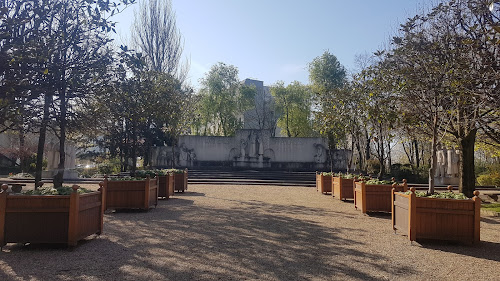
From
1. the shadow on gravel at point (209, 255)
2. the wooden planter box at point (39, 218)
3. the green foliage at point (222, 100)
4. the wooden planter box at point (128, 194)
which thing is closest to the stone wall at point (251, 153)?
the green foliage at point (222, 100)

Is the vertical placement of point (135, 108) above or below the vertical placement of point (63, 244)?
above

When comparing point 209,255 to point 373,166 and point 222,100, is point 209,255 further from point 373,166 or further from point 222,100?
point 222,100

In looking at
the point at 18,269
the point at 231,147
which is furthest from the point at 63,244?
the point at 231,147

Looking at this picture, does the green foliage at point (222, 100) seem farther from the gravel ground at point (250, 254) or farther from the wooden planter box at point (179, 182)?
the gravel ground at point (250, 254)

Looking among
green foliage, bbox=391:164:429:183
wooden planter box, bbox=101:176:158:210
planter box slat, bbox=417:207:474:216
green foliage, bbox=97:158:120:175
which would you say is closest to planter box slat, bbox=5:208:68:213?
wooden planter box, bbox=101:176:158:210

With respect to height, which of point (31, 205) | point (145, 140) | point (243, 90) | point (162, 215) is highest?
point (243, 90)

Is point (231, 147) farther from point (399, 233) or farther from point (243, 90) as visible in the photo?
point (399, 233)

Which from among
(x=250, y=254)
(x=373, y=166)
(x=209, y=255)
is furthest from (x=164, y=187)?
(x=373, y=166)

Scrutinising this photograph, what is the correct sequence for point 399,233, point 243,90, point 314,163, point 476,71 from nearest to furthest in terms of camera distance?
point 399,233
point 476,71
point 314,163
point 243,90

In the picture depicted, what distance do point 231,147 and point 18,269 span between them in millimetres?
27944

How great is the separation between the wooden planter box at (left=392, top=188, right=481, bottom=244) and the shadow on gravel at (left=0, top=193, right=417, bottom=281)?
46.2 inches

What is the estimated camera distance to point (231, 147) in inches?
1298

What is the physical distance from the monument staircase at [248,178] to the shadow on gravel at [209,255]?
1534 cm

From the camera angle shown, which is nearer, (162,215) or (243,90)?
(162,215)
